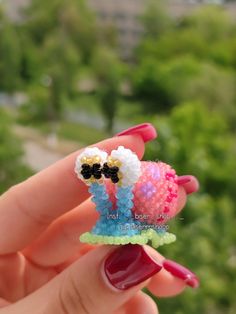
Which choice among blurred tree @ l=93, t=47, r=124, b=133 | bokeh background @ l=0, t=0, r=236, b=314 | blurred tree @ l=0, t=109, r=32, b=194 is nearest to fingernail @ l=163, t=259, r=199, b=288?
bokeh background @ l=0, t=0, r=236, b=314

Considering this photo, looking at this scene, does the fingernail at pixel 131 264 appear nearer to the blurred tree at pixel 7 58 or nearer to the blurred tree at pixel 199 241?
the blurred tree at pixel 199 241

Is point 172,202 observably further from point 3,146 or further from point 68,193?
point 3,146

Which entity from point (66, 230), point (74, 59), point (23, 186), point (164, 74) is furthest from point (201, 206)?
point (74, 59)

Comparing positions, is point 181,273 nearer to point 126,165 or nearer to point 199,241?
point 126,165

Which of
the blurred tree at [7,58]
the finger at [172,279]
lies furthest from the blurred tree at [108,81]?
the finger at [172,279]

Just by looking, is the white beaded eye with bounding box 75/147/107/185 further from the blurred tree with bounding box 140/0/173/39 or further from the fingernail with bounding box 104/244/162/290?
the blurred tree with bounding box 140/0/173/39

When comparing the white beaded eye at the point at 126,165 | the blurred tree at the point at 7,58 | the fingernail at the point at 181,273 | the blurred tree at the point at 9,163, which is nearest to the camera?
the white beaded eye at the point at 126,165

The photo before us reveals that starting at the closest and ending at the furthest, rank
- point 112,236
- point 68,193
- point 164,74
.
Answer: point 112,236 → point 68,193 → point 164,74
